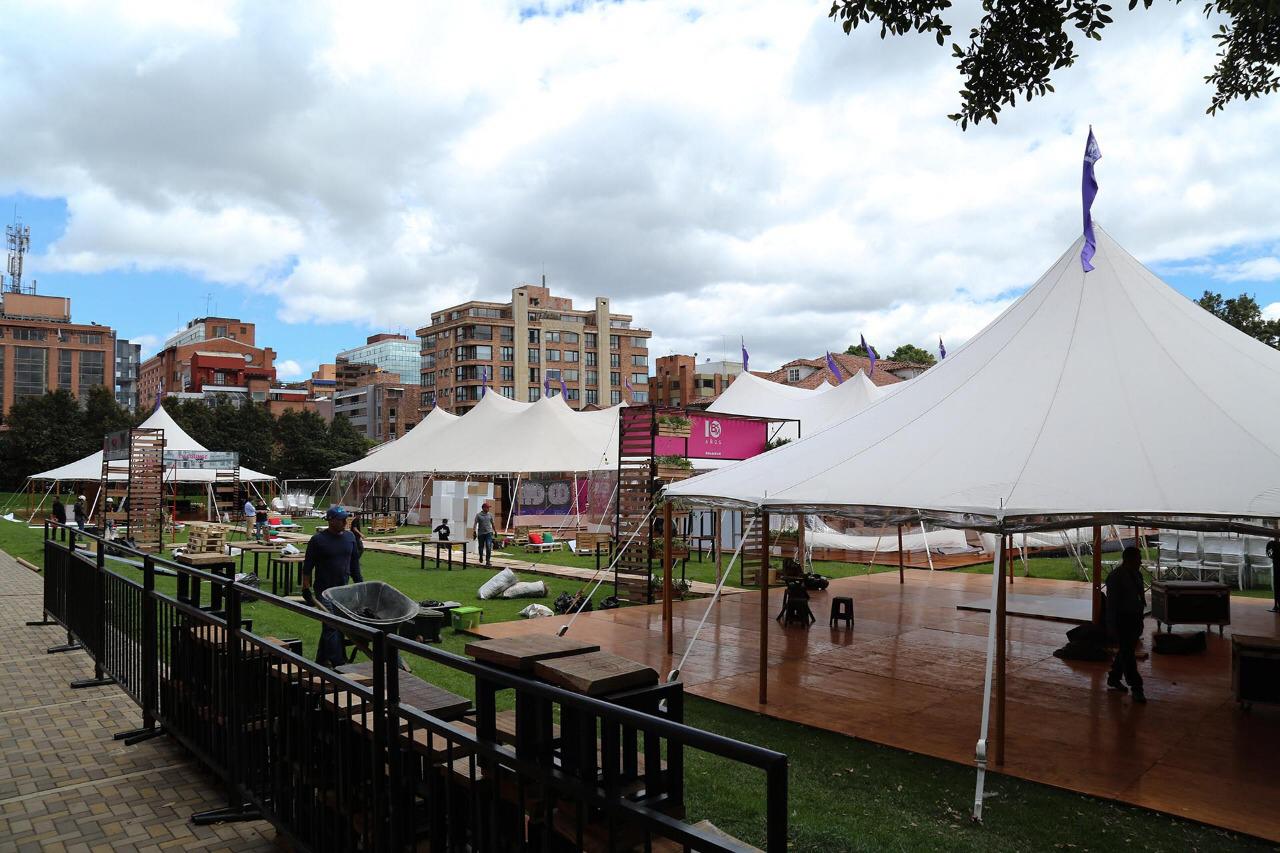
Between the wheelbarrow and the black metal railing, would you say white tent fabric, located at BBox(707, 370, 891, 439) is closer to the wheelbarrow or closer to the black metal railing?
the wheelbarrow

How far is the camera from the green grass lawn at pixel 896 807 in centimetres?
472

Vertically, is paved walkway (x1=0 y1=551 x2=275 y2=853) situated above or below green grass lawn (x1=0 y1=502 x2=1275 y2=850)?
above

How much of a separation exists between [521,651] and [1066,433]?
5.89 m

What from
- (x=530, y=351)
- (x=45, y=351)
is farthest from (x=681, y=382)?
(x=45, y=351)

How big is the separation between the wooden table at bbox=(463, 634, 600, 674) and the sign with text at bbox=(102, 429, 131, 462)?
24729 mm

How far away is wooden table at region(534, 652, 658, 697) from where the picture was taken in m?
2.52

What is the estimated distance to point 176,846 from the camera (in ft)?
14.4

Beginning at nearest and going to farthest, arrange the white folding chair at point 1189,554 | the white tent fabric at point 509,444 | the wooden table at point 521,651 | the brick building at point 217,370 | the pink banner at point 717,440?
the wooden table at point 521,651
the pink banner at point 717,440
the white folding chair at point 1189,554
the white tent fabric at point 509,444
the brick building at point 217,370

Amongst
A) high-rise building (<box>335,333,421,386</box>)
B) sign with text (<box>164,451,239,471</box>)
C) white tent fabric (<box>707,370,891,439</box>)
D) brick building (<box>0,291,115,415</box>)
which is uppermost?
high-rise building (<box>335,333,421,386</box>)

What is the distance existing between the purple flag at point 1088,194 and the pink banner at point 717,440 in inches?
289

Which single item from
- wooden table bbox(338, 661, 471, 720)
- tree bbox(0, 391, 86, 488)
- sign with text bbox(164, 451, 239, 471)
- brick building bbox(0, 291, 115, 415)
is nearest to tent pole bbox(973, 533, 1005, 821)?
wooden table bbox(338, 661, 471, 720)

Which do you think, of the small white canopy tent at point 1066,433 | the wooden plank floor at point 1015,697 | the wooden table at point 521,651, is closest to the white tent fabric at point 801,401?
the wooden plank floor at point 1015,697

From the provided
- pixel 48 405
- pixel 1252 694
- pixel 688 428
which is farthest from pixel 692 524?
pixel 48 405

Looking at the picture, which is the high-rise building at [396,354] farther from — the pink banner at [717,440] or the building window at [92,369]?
the pink banner at [717,440]
